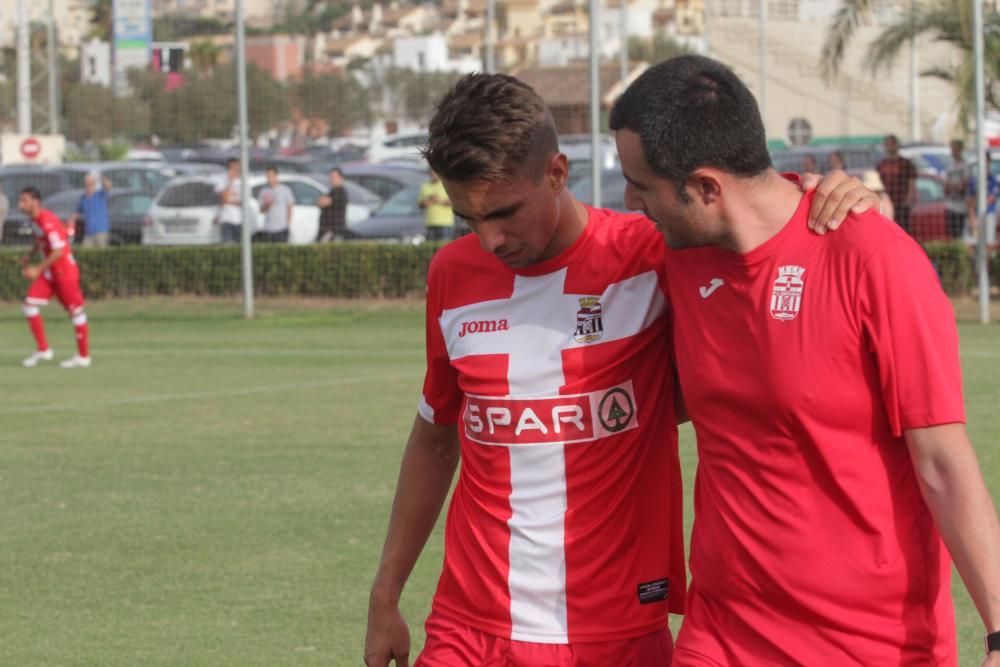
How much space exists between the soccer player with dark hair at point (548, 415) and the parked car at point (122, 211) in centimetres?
2534

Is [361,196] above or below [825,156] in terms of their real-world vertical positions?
below

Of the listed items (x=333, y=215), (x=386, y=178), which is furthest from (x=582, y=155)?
(x=333, y=215)

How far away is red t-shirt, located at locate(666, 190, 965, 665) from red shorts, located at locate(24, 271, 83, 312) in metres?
17.0

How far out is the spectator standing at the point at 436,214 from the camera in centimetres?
2484

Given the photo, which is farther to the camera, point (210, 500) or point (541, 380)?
point (210, 500)

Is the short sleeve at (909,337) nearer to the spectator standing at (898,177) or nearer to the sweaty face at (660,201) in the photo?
the sweaty face at (660,201)

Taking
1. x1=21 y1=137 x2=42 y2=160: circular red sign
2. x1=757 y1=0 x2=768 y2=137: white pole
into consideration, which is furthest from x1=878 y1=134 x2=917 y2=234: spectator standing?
x1=21 y1=137 x2=42 y2=160: circular red sign

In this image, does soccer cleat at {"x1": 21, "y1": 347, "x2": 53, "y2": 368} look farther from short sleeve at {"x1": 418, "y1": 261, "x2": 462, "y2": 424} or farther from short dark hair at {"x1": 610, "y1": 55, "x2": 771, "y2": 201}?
short dark hair at {"x1": 610, "y1": 55, "x2": 771, "y2": 201}

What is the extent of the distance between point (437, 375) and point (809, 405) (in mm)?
1027

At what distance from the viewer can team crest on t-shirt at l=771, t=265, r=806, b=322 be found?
3.08 metres

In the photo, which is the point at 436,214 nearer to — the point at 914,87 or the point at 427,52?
the point at 914,87

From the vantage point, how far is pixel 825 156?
1062 inches

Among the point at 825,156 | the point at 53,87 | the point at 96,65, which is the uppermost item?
the point at 96,65

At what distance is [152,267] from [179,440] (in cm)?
1427
